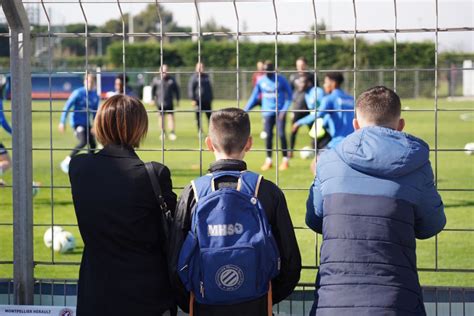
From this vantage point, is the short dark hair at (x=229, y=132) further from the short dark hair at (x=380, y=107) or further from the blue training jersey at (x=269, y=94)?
the blue training jersey at (x=269, y=94)

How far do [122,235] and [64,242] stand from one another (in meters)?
5.14

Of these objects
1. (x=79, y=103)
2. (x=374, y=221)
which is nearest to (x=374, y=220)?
(x=374, y=221)

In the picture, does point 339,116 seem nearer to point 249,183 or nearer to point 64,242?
point 64,242

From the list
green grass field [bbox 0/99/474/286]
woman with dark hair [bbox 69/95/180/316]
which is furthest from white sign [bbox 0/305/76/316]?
woman with dark hair [bbox 69/95/180/316]

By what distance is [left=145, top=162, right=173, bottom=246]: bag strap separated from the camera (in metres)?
4.04

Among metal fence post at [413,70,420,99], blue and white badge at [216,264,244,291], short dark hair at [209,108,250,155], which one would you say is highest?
metal fence post at [413,70,420,99]

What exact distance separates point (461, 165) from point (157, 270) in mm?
13088

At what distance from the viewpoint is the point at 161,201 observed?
4043 millimetres

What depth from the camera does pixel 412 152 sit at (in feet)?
12.8

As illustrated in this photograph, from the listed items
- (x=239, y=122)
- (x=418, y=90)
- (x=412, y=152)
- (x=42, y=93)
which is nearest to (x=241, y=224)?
(x=239, y=122)

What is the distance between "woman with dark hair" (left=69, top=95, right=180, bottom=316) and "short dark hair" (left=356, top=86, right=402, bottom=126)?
3.02ft

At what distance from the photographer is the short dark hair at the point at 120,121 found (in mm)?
4094

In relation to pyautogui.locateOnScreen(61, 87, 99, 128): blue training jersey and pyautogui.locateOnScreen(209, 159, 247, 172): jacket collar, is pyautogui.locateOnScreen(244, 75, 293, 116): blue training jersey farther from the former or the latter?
pyautogui.locateOnScreen(209, 159, 247, 172): jacket collar

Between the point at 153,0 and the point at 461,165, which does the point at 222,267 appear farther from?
the point at 461,165
